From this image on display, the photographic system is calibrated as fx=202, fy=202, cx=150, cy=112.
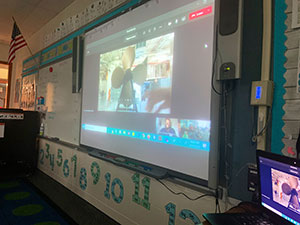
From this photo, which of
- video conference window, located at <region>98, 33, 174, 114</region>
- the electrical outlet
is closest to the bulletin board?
video conference window, located at <region>98, 33, 174, 114</region>

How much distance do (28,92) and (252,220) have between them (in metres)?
4.30

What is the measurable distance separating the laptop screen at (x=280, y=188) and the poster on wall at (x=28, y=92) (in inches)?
154

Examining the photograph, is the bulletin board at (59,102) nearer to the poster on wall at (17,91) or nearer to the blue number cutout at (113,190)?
the blue number cutout at (113,190)

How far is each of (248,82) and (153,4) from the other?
0.92 m

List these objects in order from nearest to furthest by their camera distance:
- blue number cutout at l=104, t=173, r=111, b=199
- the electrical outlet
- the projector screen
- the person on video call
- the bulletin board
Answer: the electrical outlet
the projector screen
the person on video call
blue number cutout at l=104, t=173, r=111, b=199
the bulletin board

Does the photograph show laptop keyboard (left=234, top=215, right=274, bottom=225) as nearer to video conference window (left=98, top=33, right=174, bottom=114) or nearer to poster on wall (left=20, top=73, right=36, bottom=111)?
video conference window (left=98, top=33, right=174, bottom=114)

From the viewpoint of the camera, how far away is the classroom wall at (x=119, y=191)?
127 cm

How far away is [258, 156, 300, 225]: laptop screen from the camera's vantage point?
66 centimetres

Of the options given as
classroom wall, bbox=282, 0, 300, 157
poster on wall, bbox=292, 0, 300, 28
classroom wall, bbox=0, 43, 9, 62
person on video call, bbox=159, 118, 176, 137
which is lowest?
person on video call, bbox=159, 118, 176, 137

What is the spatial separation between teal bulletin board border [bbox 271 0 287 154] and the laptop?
230 mm

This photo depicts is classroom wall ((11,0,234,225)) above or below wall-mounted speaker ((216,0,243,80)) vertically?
below

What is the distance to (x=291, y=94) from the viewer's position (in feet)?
3.05

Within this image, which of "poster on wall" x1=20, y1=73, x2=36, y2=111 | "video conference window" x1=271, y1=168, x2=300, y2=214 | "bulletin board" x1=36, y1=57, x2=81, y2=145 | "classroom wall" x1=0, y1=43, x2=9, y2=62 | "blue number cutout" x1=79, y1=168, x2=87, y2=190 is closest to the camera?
"video conference window" x1=271, y1=168, x2=300, y2=214

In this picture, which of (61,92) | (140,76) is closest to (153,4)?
(140,76)
